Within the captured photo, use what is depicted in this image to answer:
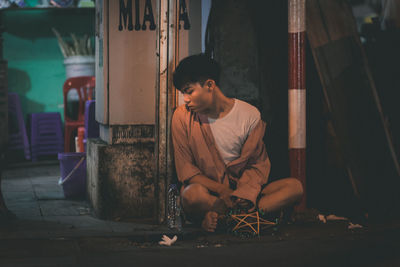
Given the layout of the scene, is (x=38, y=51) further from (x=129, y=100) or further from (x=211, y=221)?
(x=211, y=221)

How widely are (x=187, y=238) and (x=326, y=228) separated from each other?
4.24 feet

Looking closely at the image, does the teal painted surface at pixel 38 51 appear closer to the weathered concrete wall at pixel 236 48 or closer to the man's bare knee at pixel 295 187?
the weathered concrete wall at pixel 236 48

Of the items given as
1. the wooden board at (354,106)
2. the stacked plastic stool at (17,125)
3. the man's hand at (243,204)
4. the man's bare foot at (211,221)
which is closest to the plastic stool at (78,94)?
the stacked plastic stool at (17,125)

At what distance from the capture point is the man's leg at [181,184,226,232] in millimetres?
4840

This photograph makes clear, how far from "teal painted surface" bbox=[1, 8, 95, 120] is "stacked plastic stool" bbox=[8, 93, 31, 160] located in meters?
0.43

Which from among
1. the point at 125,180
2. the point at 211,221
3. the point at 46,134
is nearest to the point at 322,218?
the point at 211,221

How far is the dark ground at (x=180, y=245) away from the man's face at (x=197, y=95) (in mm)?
1118

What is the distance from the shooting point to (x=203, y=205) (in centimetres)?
486

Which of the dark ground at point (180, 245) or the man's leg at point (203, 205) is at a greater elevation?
the man's leg at point (203, 205)

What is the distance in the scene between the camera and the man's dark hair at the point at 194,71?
487cm

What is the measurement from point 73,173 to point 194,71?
8.57 ft

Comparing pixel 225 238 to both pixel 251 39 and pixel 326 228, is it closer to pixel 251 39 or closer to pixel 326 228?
pixel 326 228

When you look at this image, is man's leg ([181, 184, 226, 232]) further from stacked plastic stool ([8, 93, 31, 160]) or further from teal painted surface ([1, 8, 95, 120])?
teal painted surface ([1, 8, 95, 120])

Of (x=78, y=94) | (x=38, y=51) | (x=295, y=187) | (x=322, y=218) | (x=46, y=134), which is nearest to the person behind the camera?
(x=295, y=187)
